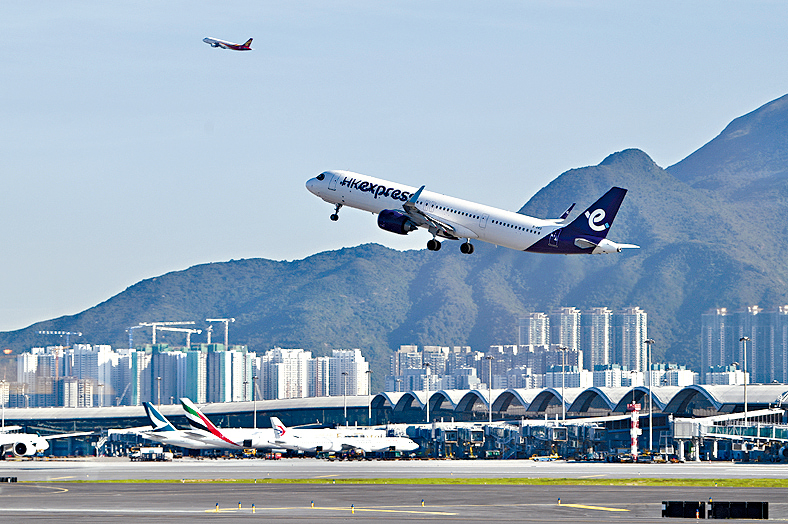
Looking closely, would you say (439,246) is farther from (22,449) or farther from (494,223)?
(22,449)

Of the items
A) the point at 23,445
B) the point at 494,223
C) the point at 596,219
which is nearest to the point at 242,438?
the point at 23,445

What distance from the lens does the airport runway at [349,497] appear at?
68.1 m

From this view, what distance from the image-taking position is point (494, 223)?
266 feet

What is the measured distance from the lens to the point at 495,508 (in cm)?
7362

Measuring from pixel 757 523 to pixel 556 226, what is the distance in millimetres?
24626

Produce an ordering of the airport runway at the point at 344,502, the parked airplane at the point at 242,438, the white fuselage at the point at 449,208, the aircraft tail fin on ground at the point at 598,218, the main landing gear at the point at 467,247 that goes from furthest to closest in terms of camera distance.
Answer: the parked airplane at the point at 242,438 → the main landing gear at the point at 467,247 → the white fuselage at the point at 449,208 → the aircraft tail fin on ground at the point at 598,218 → the airport runway at the point at 344,502

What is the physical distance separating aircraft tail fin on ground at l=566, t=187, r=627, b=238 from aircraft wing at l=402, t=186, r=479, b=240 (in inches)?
289

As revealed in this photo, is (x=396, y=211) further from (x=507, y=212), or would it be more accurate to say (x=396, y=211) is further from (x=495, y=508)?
(x=495, y=508)

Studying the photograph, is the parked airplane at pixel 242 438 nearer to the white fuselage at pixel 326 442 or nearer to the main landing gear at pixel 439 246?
the white fuselage at pixel 326 442

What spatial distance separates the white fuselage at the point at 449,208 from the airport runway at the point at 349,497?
1812 centimetres

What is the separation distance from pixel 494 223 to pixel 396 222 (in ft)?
23.3

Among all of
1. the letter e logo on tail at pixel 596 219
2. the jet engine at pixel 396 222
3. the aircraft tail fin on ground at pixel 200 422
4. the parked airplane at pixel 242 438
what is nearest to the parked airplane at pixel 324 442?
the parked airplane at pixel 242 438

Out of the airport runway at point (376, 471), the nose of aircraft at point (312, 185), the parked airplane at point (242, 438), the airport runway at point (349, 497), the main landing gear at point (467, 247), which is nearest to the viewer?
the airport runway at point (349, 497)

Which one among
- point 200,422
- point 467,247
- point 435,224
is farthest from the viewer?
point 200,422
